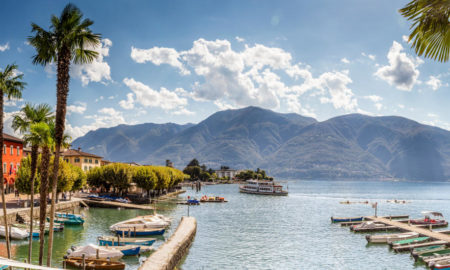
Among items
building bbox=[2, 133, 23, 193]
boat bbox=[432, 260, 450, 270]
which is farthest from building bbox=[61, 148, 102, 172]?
boat bbox=[432, 260, 450, 270]

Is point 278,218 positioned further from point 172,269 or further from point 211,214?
point 172,269

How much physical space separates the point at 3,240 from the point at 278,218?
62.4 meters

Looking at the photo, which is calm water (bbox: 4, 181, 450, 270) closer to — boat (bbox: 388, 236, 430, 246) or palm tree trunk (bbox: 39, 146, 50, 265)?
boat (bbox: 388, 236, 430, 246)

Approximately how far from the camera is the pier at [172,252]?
35312mm

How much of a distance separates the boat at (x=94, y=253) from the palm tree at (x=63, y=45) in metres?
20.1

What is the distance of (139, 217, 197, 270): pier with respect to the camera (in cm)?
3531

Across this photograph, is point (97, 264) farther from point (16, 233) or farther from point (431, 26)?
point (431, 26)

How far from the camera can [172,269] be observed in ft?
126

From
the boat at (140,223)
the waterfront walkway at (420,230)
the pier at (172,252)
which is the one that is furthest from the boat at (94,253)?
the waterfront walkway at (420,230)

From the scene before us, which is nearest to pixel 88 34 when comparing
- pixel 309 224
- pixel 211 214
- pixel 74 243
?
pixel 74 243

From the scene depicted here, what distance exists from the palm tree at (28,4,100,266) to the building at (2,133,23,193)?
7471 centimetres

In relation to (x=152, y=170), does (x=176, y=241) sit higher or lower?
lower

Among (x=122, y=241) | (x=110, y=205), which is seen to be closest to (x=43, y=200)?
(x=122, y=241)

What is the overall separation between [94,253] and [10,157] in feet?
202
